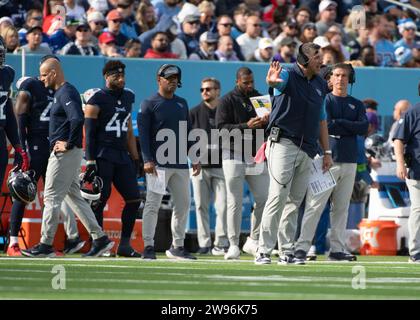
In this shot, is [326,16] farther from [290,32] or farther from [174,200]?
[174,200]

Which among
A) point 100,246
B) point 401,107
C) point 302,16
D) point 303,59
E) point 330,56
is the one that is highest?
point 302,16

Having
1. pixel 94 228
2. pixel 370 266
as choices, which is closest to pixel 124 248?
pixel 94 228

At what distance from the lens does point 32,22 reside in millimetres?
18797

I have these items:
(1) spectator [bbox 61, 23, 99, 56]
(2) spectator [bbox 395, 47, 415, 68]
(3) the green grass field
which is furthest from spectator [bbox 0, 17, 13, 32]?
(2) spectator [bbox 395, 47, 415, 68]

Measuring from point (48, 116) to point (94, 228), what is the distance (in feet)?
4.51

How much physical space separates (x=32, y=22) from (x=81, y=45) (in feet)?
2.99

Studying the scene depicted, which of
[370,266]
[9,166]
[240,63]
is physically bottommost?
[370,266]

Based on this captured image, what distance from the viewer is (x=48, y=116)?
1467cm

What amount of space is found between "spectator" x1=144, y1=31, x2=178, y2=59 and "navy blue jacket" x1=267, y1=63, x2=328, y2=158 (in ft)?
19.0

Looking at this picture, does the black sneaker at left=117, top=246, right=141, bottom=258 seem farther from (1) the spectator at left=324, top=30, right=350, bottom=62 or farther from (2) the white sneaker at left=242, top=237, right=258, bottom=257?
(1) the spectator at left=324, top=30, right=350, bottom=62

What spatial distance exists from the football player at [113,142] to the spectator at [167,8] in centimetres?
669

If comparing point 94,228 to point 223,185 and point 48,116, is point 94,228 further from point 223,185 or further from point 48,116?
point 223,185

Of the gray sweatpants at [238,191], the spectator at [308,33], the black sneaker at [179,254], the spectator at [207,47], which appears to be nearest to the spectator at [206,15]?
the spectator at [207,47]

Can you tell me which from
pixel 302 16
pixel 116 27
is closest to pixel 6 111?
pixel 116 27
